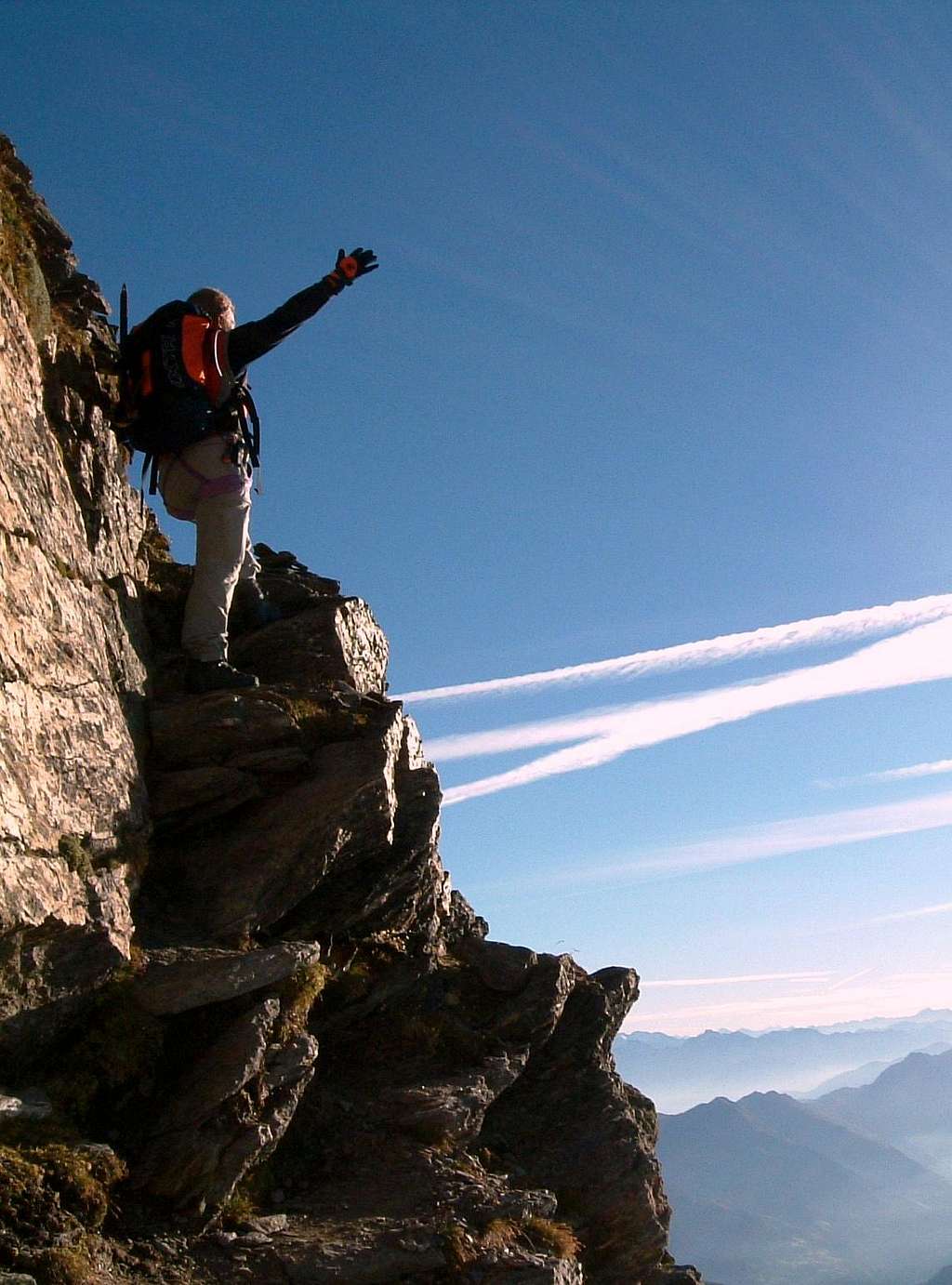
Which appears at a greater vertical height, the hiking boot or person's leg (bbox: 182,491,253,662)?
person's leg (bbox: 182,491,253,662)

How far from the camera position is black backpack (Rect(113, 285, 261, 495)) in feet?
54.6

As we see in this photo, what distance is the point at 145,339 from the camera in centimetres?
1688

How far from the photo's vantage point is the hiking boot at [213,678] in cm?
1647

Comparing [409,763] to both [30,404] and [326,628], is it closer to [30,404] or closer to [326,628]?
[326,628]

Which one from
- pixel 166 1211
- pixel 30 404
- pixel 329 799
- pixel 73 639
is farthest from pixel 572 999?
pixel 30 404

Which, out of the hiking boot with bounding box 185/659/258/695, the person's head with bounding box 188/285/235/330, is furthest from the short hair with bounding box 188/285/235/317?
the hiking boot with bounding box 185/659/258/695

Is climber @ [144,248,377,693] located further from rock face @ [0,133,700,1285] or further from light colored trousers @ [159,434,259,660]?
rock face @ [0,133,700,1285]

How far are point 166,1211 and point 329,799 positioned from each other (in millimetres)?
5652

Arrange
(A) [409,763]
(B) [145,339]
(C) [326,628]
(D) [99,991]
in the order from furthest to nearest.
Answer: (C) [326,628] < (A) [409,763] < (B) [145,339] < (D) [99,991]

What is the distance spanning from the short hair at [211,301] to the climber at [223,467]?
1.40 feet

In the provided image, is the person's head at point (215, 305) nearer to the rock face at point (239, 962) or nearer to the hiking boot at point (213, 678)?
the rock face at point (239, 962)

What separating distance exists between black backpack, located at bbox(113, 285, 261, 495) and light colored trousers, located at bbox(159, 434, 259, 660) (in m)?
0.30

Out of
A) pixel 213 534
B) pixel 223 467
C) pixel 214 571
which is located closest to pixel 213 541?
pixel 213 534

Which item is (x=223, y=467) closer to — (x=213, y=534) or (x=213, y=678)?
(x=213, y=534)
